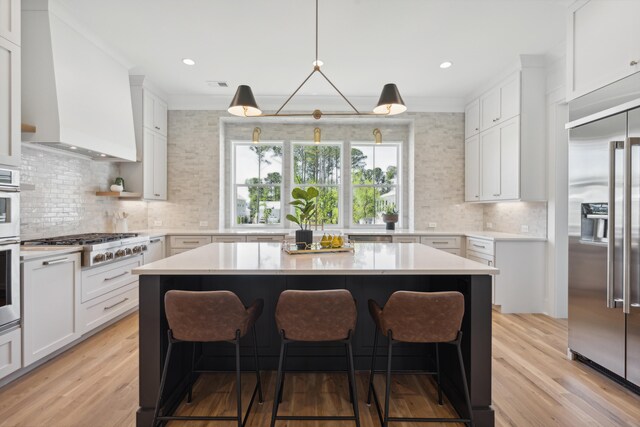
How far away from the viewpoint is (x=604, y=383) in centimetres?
252

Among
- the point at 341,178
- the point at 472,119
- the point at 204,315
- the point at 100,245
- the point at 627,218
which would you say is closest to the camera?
the point at 204,315

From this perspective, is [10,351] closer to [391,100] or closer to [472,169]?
[391,100]

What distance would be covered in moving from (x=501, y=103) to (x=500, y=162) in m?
0.81

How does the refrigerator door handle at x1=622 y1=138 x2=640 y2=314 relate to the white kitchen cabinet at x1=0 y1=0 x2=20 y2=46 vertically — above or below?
below

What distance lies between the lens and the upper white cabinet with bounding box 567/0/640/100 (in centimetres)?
243

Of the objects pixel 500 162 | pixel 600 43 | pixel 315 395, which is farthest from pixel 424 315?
pixel 500 162

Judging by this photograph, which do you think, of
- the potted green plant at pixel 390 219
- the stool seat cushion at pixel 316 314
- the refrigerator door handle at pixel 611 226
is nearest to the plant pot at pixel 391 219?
the potted green plant at pixel 390 219

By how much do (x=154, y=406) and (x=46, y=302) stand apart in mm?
1548

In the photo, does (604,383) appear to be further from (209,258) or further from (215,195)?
(215,195)

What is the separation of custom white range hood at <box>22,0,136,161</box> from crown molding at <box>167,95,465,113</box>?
1.63 meters

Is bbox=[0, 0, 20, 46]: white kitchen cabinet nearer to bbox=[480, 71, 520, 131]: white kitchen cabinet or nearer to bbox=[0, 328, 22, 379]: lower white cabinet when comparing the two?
bbox=[0, 328, 22, 379]: lower white cabinet

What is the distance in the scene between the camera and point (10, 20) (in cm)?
248

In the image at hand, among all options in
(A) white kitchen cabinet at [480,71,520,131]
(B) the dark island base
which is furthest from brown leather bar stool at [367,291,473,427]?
(A) white kitchen cabinet at [480,71,520,131]

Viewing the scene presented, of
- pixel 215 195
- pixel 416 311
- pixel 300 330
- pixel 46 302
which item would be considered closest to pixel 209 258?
pixel 300 330
